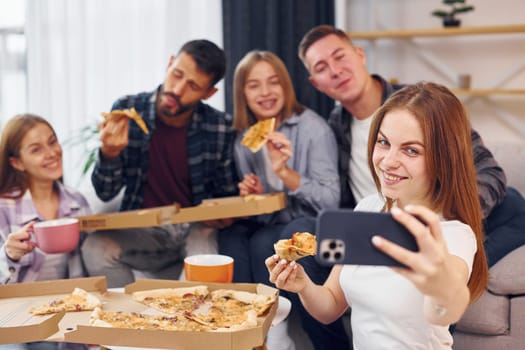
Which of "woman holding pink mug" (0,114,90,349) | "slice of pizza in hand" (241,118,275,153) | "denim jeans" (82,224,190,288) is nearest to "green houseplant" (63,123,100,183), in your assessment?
"denim jeans" (82,224,190,288)

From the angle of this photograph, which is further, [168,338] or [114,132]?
[114,132]

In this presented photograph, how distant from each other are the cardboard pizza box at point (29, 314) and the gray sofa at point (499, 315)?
1.18 m

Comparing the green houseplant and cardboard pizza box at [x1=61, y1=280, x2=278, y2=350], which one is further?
the green houseplant

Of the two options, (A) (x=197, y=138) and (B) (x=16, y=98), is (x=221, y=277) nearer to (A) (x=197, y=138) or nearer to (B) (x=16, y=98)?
(A) (x=197, y=138)

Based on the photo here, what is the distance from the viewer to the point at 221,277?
1571 millimetres

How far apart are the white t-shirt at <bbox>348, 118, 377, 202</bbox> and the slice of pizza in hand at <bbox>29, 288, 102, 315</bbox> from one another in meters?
1.25

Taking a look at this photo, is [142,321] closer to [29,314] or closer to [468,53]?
[29,314]

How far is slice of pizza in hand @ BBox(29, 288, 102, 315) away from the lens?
1378mm

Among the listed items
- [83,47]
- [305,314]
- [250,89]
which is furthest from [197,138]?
[83,47]

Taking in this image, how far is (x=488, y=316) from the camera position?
76.2 inches

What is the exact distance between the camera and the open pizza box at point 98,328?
1.17 metres

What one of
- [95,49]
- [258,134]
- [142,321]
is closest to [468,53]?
[258,134]

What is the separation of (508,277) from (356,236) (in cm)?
127

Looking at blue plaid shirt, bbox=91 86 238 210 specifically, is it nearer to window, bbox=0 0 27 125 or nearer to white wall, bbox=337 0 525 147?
window, bbox=0 0 27 125
